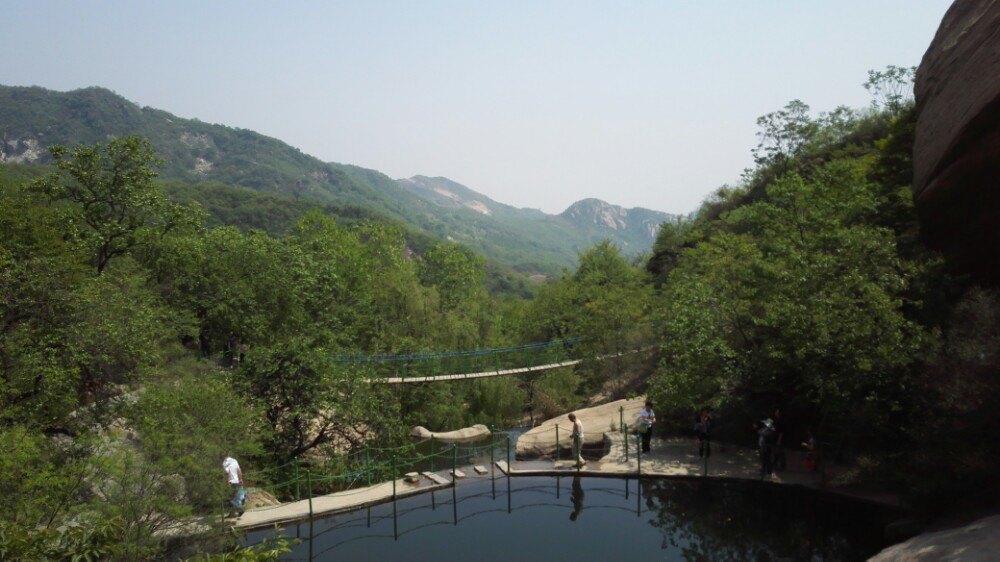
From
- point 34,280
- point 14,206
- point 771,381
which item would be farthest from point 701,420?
point 14,206

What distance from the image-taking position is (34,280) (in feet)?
54.2

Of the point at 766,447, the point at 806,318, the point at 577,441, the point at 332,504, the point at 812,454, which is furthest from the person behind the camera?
the point at 577,441

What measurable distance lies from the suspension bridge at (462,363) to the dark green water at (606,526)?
8.22m

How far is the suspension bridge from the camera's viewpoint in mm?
25661

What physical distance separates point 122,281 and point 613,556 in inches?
672

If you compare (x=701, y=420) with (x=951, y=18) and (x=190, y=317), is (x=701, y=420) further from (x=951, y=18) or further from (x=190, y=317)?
(x=190, y=317)

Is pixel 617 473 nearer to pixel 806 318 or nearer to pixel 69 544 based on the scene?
pixel 806 318

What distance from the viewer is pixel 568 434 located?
65.0 ft

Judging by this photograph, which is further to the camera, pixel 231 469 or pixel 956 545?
pixel 231 469

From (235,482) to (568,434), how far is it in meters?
9.72

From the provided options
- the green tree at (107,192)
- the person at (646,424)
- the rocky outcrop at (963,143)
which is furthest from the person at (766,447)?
the green tree at (107,192)

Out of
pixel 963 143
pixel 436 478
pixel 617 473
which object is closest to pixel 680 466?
pixel 617 473

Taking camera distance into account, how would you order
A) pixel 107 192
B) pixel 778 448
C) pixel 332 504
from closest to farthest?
pixel 332 504, pixel 778 448, pixel 107 192

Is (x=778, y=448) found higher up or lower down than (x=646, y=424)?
lower down
